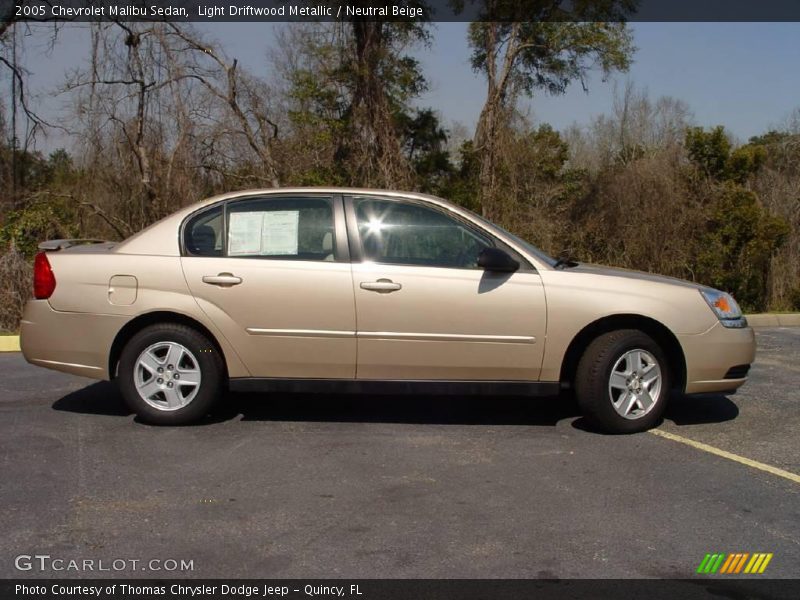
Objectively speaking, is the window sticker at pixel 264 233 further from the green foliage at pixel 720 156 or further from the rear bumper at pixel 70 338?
the green foliage at pixel 720 156

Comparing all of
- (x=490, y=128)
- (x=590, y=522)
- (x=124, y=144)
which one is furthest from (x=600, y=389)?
(x=490, y=128)

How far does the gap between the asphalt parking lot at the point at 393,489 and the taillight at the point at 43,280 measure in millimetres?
924

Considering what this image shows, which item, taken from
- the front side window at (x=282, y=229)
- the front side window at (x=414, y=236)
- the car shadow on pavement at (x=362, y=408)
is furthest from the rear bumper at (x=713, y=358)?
the front side window at (x=282, y=229)

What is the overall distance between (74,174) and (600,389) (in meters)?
10.7

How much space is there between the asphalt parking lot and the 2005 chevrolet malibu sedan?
0.37 metres

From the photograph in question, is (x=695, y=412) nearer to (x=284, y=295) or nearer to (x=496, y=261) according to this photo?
(x=496, y=261)

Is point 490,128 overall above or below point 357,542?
above

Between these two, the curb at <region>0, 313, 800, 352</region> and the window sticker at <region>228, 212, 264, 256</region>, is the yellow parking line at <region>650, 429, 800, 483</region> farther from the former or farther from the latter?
the curb at <region>0, 313, 800, 352</region>

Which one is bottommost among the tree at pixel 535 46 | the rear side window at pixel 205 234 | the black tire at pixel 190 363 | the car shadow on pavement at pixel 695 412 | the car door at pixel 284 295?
the car shadow on pavement at pixel 695 412

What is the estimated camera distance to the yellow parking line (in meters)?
4.88

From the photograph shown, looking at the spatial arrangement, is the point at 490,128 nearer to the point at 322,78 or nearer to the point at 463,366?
the point at 322,78

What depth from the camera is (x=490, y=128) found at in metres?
16.1

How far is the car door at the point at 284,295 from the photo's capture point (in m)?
5.56

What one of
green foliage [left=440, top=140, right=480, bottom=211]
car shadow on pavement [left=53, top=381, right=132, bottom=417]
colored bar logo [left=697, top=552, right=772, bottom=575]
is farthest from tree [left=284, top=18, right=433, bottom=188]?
colored bar logo [left=697, top=552, right=772, bottom=575]
